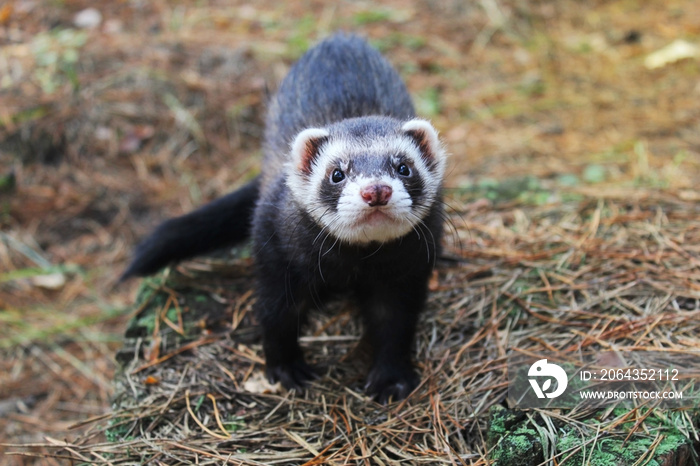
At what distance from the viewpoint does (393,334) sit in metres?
3.18

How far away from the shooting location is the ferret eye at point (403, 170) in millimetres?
2770

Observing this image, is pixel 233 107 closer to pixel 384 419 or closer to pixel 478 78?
pixel 478 78

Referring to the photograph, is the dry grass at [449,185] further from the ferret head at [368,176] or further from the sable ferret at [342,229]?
the ferret head at [368,176]

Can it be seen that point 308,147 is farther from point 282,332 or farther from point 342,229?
point 282,332

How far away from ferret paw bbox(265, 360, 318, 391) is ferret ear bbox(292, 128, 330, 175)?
3.29 ft

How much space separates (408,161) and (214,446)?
1489mm

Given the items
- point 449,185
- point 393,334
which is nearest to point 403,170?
point 393,334

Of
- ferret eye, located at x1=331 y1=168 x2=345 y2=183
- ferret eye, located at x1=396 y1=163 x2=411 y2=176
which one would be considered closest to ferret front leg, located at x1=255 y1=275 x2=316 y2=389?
ferret eye, located at x1=331 y1=168 x2=345 y2=183

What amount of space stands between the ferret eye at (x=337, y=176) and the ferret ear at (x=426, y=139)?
0.39 m

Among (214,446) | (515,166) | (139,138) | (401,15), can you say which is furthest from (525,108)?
(214,446)

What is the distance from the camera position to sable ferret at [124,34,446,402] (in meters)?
2.68

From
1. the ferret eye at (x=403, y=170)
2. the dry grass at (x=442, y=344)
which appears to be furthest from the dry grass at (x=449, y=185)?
Answer: the ferret eye at (x=403, y=170)

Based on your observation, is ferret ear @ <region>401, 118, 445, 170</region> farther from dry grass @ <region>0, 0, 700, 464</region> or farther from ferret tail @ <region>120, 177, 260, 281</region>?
ferret tail @ <region>120, 177, 260, 281</region>

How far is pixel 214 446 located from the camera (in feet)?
9.14
